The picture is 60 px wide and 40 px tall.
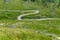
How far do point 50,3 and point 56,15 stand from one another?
12597mm

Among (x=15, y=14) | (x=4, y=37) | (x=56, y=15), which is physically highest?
(x=4, y=37)

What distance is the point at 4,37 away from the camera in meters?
14.6

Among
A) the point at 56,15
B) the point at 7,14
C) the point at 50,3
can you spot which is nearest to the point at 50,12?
the point at 56,15

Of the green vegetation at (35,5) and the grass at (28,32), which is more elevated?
the grass at (28,32)

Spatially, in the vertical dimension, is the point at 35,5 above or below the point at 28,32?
below

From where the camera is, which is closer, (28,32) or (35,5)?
(28,32)

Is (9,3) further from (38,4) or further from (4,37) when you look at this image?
(4,37)

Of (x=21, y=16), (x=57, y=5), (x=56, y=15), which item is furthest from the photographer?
(x=57, y=5)

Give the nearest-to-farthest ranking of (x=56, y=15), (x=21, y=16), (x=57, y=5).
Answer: (x=21, y=16) < (x=56, y=15) < (x=57, y=5)

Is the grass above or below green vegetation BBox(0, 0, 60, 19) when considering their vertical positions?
above

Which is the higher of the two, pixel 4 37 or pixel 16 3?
pixel 4 37

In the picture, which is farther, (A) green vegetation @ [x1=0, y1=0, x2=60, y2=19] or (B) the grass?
(A) green vegetation @ [x1=0, y1=0, x2=60, y2=19]

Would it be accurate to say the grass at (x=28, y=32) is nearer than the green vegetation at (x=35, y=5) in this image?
Yes

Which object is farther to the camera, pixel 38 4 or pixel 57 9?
pixel 38 4
